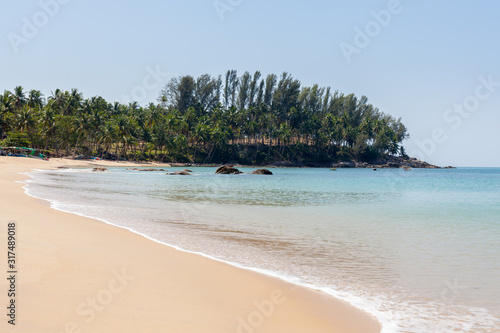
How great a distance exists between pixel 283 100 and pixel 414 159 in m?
74.1

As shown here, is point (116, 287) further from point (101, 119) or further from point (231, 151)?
point (231, 151)

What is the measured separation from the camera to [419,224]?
53.0 feet

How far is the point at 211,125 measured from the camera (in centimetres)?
12650

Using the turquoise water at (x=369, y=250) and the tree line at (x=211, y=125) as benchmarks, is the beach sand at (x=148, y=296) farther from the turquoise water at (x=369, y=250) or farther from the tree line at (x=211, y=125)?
the tree line at (x=211, y=125)

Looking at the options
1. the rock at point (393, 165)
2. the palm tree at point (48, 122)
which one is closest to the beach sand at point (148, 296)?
the palm tree at point (48, 122)

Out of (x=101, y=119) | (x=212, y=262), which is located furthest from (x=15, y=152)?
(x=212, y=262)

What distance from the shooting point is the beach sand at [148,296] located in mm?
4824

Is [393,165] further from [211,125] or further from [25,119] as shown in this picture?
[25,119]

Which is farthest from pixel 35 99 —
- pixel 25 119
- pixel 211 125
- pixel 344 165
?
pixel 344 165

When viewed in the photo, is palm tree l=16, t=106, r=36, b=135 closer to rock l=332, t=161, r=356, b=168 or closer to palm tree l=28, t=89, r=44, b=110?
palm tree l=28, t=89, r=44, b=110
